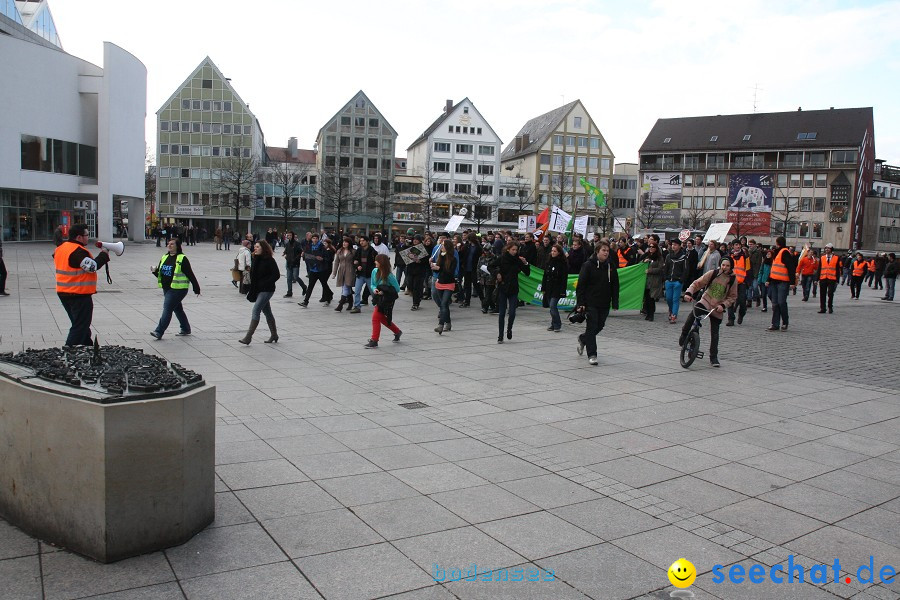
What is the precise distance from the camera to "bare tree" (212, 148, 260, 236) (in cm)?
7375

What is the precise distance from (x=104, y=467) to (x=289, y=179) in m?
81.9

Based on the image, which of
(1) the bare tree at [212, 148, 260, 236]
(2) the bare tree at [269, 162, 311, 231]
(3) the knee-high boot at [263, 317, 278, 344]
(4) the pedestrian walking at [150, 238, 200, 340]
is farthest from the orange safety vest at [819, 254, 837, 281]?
(2) the bare tree at [269, 162, 311, 231]

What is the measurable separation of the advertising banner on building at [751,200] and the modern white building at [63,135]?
69319mm

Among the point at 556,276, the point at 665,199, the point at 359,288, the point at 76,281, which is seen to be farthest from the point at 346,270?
the point at 665,199

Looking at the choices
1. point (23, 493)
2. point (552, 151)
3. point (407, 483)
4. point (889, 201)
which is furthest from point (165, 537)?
point (889, 201)

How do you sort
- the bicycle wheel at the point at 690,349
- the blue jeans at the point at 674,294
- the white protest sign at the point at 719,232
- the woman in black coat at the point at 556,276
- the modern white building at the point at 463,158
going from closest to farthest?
the bicycle wheel at the point at 690,349 → the woman in black coat at the point at 556,276 → the blue jeans at the point at 674,294 → the white protest sign at the point at 719,232 → the modern white building at the point at 463,158

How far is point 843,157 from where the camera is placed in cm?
8669

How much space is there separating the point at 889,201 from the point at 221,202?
275ft

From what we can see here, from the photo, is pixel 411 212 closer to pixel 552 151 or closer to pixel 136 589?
pixel 552 151

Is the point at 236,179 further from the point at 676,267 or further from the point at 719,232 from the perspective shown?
the point at 676,267

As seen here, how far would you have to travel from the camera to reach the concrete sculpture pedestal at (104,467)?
374 centimetres

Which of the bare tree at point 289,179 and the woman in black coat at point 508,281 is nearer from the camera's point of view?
the woman in black coat at point 508,281

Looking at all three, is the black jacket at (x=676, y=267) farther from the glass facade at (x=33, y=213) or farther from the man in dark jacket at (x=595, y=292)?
the glass facade at (x=33, y=213)

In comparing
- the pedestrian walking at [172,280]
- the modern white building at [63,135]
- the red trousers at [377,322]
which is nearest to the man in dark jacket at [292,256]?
the pedestrian walking at [172,280]
